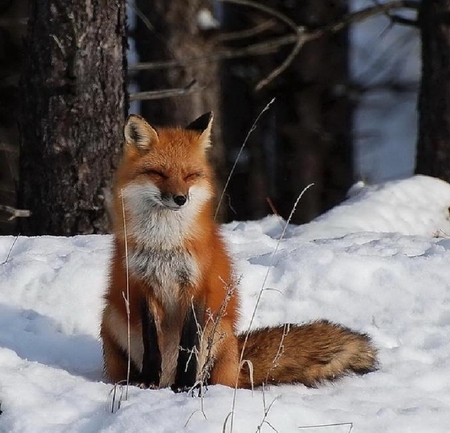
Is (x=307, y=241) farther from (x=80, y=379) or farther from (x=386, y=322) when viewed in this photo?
(x=80, y=379)

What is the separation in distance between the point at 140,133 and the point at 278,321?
1.68 m

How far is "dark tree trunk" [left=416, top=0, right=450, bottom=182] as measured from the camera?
9.74m

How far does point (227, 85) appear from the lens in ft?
56.7

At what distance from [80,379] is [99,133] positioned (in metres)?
3.10

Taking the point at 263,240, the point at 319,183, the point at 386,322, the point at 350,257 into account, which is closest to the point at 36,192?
the point at 263,240

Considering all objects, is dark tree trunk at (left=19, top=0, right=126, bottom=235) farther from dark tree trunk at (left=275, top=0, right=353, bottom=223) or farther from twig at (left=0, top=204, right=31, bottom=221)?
dark tree trunk at (left=275, top=0, right=353, bottom=223)

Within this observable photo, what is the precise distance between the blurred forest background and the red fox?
1510mm

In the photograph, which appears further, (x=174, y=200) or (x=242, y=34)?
(x=242, y=34)

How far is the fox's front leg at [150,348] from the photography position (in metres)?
5.12

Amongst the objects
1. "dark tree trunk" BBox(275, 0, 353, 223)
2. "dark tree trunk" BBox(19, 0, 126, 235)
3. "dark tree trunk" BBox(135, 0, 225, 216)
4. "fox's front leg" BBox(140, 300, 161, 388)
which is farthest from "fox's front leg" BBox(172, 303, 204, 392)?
"dark tree trunk" BBox(275, 0, 353, 223)

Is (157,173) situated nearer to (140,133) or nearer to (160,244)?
(140,133)

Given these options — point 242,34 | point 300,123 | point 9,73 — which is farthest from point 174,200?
point 300,123

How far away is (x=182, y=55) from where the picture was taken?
521 inches

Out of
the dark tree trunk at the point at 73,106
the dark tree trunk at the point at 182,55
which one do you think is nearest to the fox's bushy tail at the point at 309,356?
the dark tree trunk at the point at 73,106
